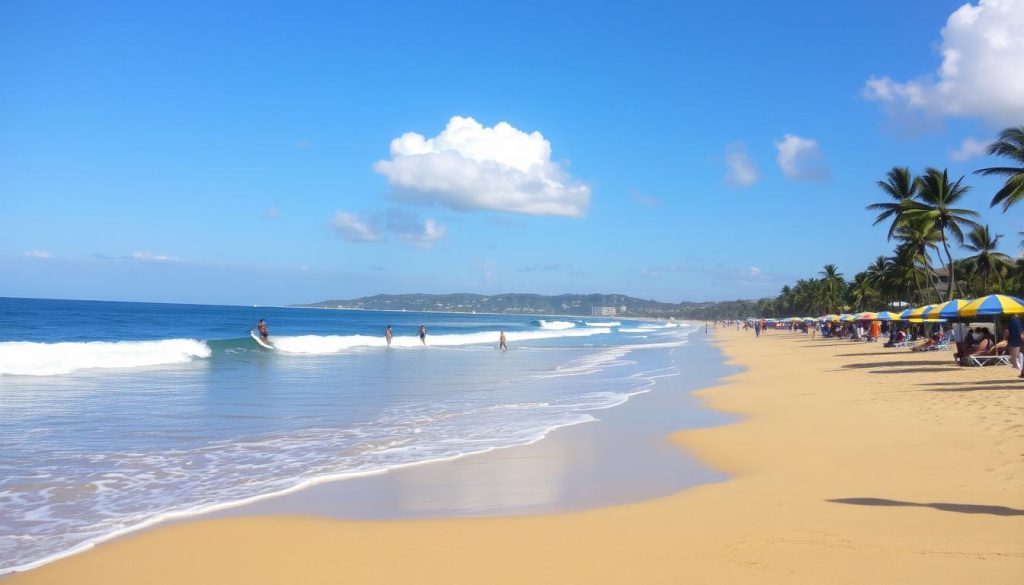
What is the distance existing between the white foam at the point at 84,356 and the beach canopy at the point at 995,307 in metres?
25.3

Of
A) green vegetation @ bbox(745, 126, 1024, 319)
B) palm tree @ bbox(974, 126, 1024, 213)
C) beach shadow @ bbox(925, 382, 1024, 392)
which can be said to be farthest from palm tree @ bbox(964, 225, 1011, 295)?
beach shadow @ bbox(925, 382, 1024, 392)

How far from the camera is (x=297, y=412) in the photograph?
523 inches

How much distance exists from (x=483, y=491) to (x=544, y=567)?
2426 mm

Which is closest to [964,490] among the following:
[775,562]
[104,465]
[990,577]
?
[990,577]

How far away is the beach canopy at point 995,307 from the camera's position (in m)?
16.6

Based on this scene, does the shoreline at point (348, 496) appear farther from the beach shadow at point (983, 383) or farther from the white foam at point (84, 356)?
the white foam at point (84, 356)

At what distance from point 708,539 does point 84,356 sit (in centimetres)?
2506

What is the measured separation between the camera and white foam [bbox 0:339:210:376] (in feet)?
69.9

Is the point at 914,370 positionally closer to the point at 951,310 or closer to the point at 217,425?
the point at 951,310

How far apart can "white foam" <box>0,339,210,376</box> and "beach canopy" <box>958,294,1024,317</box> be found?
25.3m

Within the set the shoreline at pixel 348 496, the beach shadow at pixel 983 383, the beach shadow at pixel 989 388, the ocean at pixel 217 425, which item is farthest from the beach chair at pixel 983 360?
the shoreline at pixel 348 496

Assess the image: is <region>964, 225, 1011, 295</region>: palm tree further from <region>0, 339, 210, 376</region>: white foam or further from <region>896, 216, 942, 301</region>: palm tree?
<region>0, 339, 210, 376</region>: white foam

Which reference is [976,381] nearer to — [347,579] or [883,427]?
[883,427]

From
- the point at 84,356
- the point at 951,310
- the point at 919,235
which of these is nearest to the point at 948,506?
the point at 951,310
